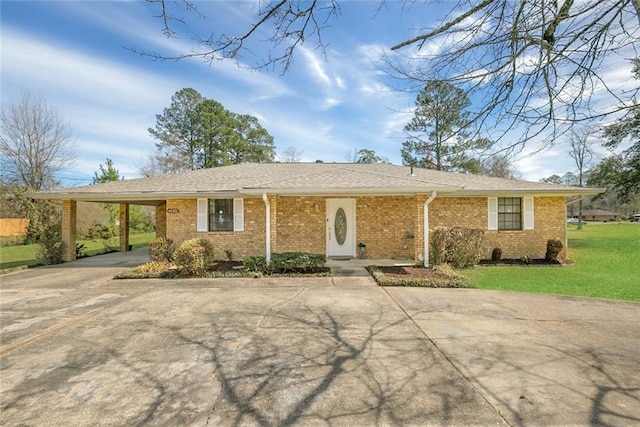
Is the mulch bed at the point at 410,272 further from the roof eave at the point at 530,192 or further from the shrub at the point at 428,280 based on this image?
the roof eave at the point at 530,192

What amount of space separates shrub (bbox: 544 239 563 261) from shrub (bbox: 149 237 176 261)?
13.4m

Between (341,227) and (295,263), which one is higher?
(341,227)

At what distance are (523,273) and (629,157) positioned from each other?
1565 cm

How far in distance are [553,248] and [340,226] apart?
24.8 feet

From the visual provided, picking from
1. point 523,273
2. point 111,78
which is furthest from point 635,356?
point 111,78

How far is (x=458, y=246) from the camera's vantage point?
998 centimetres

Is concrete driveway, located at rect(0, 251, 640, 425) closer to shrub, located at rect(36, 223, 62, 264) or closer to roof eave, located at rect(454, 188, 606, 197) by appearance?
roof eave, located at rect(454, 188, 606, 197)

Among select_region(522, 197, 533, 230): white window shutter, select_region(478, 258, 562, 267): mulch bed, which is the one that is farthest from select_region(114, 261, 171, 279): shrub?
select_region(522, 197, 533, 230): white window shutter

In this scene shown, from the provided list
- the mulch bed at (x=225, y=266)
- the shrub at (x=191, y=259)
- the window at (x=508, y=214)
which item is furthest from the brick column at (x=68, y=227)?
the window at (x=508, y=214)

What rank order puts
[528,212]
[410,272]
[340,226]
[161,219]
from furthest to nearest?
[161,219] → [340,226] → [528,212] → [410,272]

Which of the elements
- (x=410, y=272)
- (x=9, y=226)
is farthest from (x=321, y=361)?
(x=9, y=226)

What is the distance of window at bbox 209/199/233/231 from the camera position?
11.3m

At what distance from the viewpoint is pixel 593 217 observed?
242 feet

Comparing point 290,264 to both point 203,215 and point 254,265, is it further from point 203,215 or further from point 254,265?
point 203,215
